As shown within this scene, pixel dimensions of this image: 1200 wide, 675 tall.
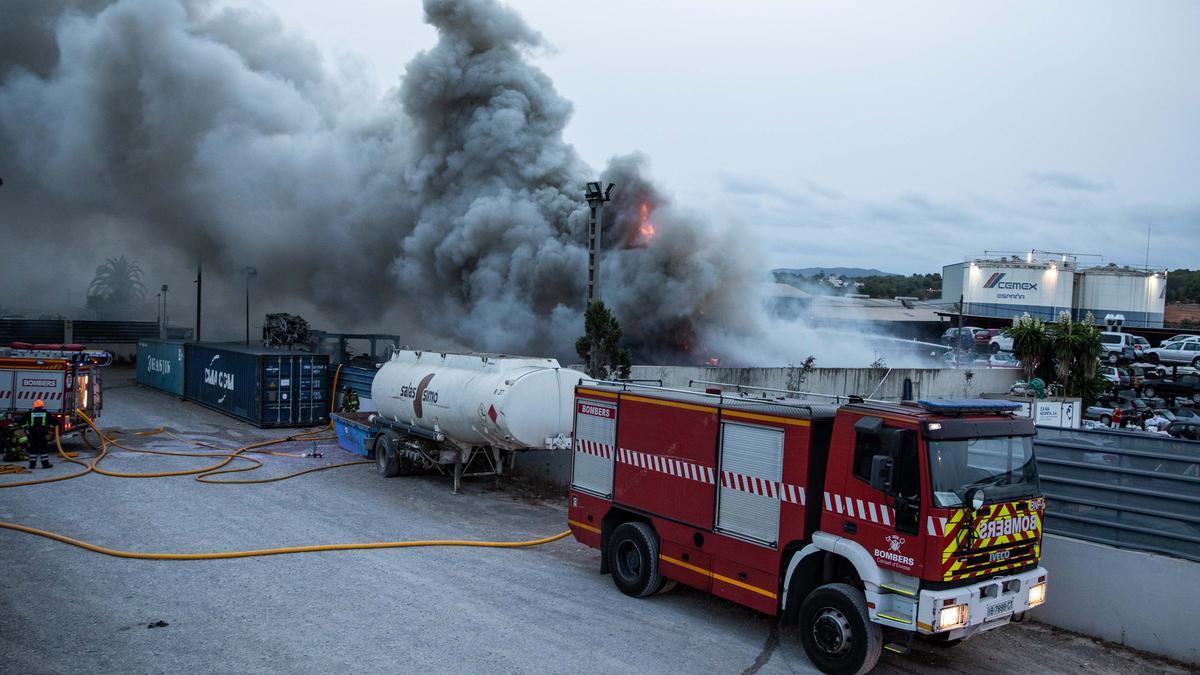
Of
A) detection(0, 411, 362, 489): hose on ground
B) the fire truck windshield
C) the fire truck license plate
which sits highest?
the fire truck windshield

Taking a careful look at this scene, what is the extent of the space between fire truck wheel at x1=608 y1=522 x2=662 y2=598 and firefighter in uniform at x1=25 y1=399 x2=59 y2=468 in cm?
1260

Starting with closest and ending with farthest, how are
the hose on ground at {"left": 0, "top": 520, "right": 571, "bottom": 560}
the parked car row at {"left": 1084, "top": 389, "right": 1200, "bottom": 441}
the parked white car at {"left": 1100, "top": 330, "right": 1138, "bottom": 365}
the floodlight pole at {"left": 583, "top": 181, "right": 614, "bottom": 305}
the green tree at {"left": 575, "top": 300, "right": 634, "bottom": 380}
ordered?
the hose on ground at {"left": 0, "top": 520, "right": 571, "bottom": 560}, the floodlight pole at {"left": 583, "top": 181, "right": 614, "bottom": 305}, the green tree at {"left": 575, "top": 300, "right": 634, "bottom": 380}, the parked car row at {"left": 1084, "top": 389, "right": 1200, "bottom": 441}, the parked white car at {"left": 1100, "top": 330, "right": 1138, "bottom": 365}

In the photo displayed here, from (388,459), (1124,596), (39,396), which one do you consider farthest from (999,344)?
(39,396)

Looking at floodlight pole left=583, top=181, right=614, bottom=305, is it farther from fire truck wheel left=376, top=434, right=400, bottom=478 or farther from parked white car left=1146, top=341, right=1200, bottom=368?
parked white car left=1146, top=341, right=1200, bottom=368

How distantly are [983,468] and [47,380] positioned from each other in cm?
1827

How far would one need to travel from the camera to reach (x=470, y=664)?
686 cm

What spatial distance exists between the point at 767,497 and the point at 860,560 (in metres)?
1.14

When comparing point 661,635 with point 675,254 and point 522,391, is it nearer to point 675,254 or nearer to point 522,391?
point 522,391

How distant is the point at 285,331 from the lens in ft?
108

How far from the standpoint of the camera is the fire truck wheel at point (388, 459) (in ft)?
52.6

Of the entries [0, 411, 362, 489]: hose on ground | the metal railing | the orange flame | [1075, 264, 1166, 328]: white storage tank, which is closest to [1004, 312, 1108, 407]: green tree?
the orange flame

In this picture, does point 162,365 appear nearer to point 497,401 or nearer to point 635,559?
point 497,401

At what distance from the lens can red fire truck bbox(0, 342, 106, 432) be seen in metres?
16.6

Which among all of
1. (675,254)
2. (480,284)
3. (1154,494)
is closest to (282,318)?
(480,284)
